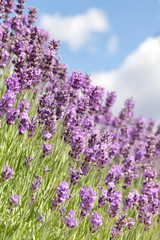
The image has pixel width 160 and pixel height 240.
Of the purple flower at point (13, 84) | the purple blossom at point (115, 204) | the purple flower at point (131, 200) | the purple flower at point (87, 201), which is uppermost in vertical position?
the purple flower at point (13, 84)

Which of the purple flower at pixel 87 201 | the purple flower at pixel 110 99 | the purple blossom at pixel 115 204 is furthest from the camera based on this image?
the purple flower at pixel 110 99

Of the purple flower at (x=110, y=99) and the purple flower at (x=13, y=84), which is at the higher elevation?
the purple flower at (x=110, y=99)

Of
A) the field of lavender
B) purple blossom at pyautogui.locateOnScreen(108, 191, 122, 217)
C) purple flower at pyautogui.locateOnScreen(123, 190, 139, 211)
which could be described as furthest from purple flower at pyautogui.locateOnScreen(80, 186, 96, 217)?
purple flower at pyautogui.locateOnScreen(123, 190, 139, 211)

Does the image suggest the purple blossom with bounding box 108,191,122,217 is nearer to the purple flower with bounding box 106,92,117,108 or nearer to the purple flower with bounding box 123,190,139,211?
the purple flower with bounding box 123,190,139,211

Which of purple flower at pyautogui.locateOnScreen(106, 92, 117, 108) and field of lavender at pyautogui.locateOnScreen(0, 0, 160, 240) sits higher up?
purple flower at pyautogui.locateOnScreen(106, 92, 117, 108)

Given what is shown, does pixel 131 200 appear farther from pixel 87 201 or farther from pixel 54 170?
pixel 87 201

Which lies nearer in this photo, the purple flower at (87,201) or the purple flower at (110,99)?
the purple flower at (87,201)

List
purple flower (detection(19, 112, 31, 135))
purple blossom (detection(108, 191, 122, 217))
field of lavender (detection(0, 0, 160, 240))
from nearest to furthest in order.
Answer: field of lavender (detection(0, 0, 160, 240)), purple flower (detection(19, 112, 31, 135)), purple blossom (detection(108, 191, 122, 217))

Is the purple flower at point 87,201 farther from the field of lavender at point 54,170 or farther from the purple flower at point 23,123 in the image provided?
the purple flower at point 23,123

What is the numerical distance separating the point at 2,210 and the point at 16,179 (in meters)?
0.68

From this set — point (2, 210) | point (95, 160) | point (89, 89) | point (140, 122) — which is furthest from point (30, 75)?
point (140, 122)

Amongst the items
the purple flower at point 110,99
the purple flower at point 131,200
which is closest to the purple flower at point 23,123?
the purple flower at point 131,200

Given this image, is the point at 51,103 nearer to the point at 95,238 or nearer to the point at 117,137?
the point at 95,238

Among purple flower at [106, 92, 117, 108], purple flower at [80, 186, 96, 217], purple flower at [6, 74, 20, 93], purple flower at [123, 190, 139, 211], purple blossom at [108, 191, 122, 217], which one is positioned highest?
purple flower at [106, 92, 117, 108]
